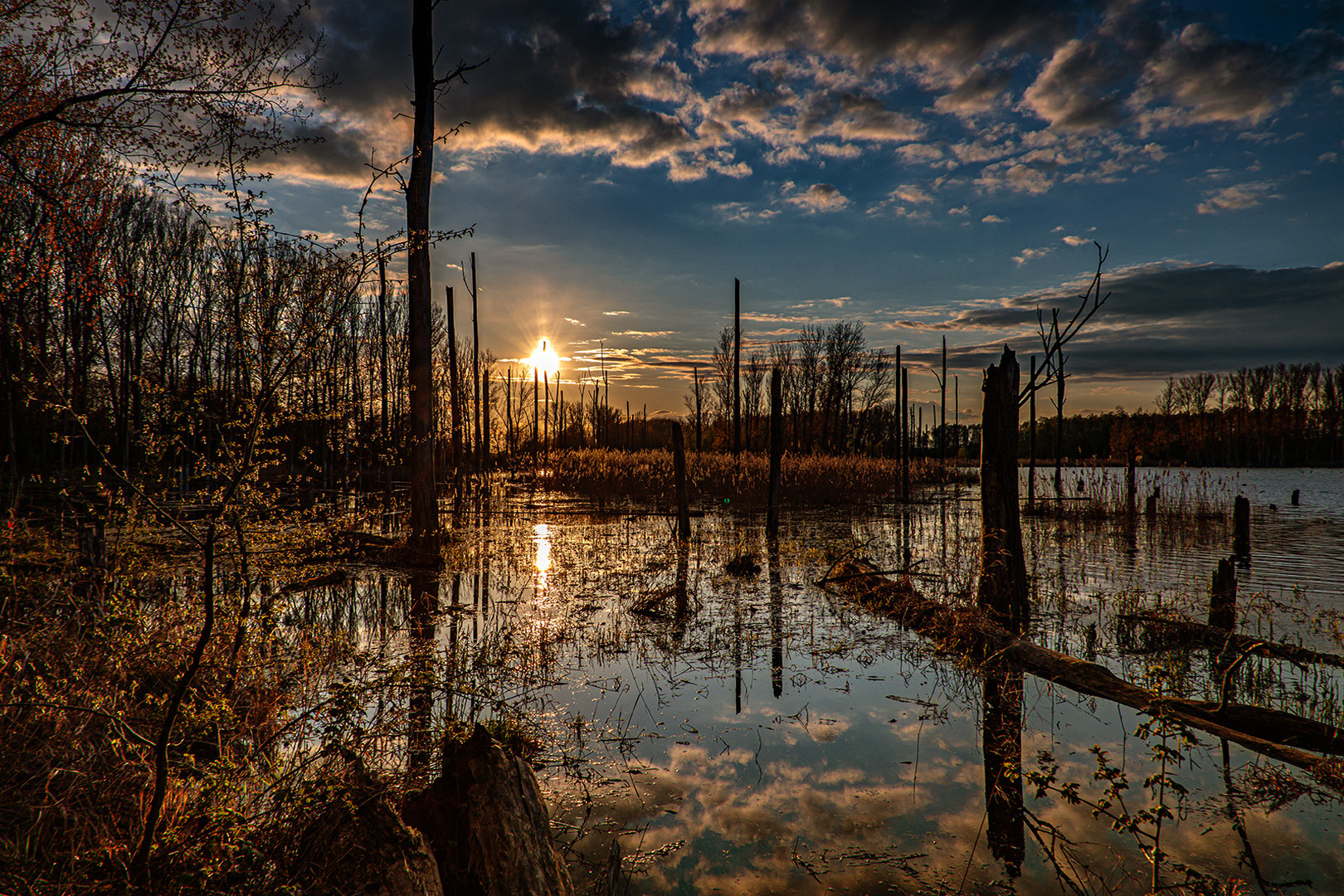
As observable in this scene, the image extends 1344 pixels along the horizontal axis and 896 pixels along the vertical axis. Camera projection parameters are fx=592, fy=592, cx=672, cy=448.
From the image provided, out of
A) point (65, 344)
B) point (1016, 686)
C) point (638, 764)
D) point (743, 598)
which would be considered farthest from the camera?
point (65, 344)

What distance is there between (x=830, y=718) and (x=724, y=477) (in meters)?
15.9

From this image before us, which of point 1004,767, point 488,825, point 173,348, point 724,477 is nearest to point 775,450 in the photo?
point 724,477

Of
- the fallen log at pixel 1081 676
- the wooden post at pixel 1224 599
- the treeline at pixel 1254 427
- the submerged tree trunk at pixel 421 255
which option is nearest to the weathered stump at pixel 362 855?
the fallen log at pixel 1081 676

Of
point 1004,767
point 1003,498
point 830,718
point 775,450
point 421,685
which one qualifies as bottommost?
point 830,718

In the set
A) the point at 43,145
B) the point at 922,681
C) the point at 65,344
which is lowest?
the point at 922,681

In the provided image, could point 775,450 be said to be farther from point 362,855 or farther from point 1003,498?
point 362,855

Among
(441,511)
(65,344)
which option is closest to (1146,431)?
(441,511)

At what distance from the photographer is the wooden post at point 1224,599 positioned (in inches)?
217

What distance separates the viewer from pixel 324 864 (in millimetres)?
2027

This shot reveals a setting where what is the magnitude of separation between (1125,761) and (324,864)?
4.35 metres

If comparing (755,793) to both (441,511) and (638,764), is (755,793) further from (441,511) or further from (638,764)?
(441,511)

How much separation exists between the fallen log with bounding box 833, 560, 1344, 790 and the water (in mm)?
191

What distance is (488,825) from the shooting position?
7.35ft

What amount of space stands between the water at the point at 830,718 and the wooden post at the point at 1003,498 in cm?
51
